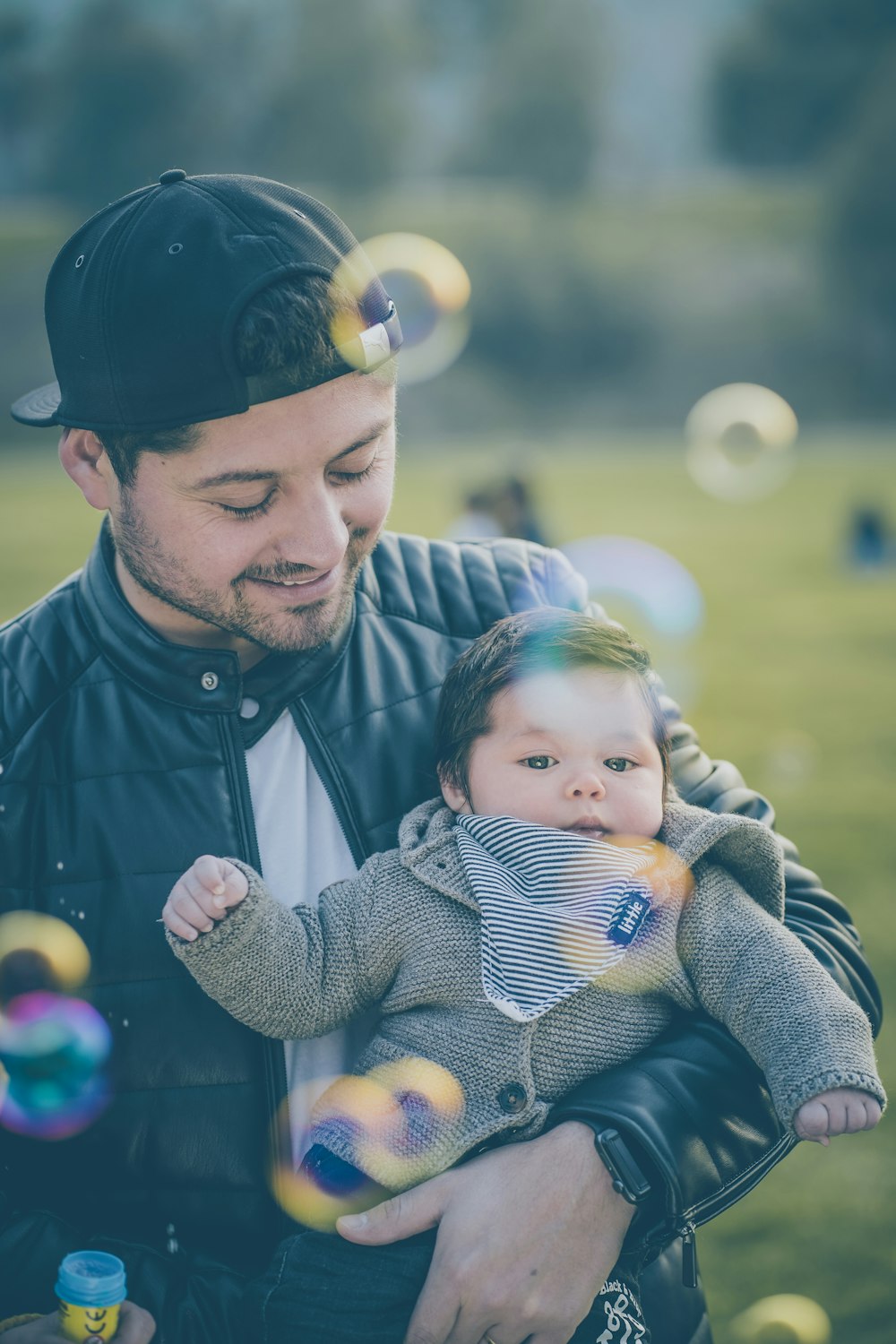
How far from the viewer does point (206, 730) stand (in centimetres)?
205

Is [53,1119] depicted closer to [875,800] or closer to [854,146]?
[875,800]

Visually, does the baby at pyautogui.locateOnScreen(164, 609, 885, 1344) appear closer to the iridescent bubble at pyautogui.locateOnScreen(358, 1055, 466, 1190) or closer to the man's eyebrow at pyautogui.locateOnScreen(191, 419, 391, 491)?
the iridescent bubble at pyautogui.locateOnScreen(358, 1055, 466, 1190)

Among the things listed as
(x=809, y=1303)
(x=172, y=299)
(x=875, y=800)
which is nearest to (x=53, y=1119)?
(x=172, y=299)

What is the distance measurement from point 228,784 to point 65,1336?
2.53 ft

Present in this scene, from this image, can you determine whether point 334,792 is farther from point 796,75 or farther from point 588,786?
point 796,75

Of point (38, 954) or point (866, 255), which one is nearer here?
point (38, 954)

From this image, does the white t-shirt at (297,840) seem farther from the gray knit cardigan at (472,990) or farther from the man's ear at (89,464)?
the man's ear at (89,464)

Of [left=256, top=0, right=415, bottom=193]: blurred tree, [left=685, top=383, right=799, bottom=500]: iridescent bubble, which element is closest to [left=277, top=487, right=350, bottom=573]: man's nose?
[left=685, top=383, right=799, bottom=500]: iridescent bubble

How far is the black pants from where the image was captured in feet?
5.85

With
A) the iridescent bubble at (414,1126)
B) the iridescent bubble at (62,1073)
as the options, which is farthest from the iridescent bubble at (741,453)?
the iridescent bubble at (62,1073)

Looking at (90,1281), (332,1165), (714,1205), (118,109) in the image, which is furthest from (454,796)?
(118,109)

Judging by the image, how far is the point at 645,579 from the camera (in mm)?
16578

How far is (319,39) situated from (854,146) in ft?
82.7

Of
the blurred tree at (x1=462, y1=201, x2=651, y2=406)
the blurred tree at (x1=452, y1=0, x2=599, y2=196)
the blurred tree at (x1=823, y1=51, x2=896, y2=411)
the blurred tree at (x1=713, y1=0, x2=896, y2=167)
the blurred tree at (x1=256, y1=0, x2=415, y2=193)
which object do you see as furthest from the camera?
the blurred tree at (x1=452, y1=0, x2=599, y2=196)
